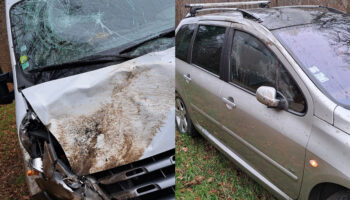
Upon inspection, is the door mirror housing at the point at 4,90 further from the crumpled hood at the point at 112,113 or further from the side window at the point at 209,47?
the side window at the point at 209,47

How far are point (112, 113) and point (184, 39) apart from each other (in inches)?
75.7

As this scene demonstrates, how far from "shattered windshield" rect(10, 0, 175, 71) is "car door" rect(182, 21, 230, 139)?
2.06 ft

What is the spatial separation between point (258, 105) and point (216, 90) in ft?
1.86

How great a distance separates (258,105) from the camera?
234cm

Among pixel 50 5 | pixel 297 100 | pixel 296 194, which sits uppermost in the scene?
pixel 50 5

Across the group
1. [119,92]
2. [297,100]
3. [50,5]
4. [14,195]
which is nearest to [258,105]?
[297,100]

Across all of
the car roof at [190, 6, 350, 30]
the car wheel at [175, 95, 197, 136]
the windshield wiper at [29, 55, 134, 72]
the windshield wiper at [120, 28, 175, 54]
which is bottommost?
the car wheel at [175, 95, 197, 136]

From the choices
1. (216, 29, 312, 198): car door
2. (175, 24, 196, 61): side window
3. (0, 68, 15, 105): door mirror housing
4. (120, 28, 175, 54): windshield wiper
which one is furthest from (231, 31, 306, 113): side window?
(0, 68, 15, 105): door mirror housing

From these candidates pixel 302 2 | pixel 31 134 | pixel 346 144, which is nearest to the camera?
pixel 346 144

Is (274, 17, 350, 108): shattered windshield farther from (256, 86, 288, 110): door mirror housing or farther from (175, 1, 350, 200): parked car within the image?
(256, 86, 288, 110): door mirror housing

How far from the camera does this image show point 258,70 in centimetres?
243

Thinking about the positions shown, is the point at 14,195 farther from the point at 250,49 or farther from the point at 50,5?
Result: the point at 250,49

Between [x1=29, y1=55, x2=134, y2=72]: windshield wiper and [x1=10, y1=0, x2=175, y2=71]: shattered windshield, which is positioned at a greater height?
[x1=10, y1=0, x2=175, y2=71]: shattered windshield

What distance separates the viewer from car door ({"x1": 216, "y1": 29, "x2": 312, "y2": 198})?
2.05 metres
